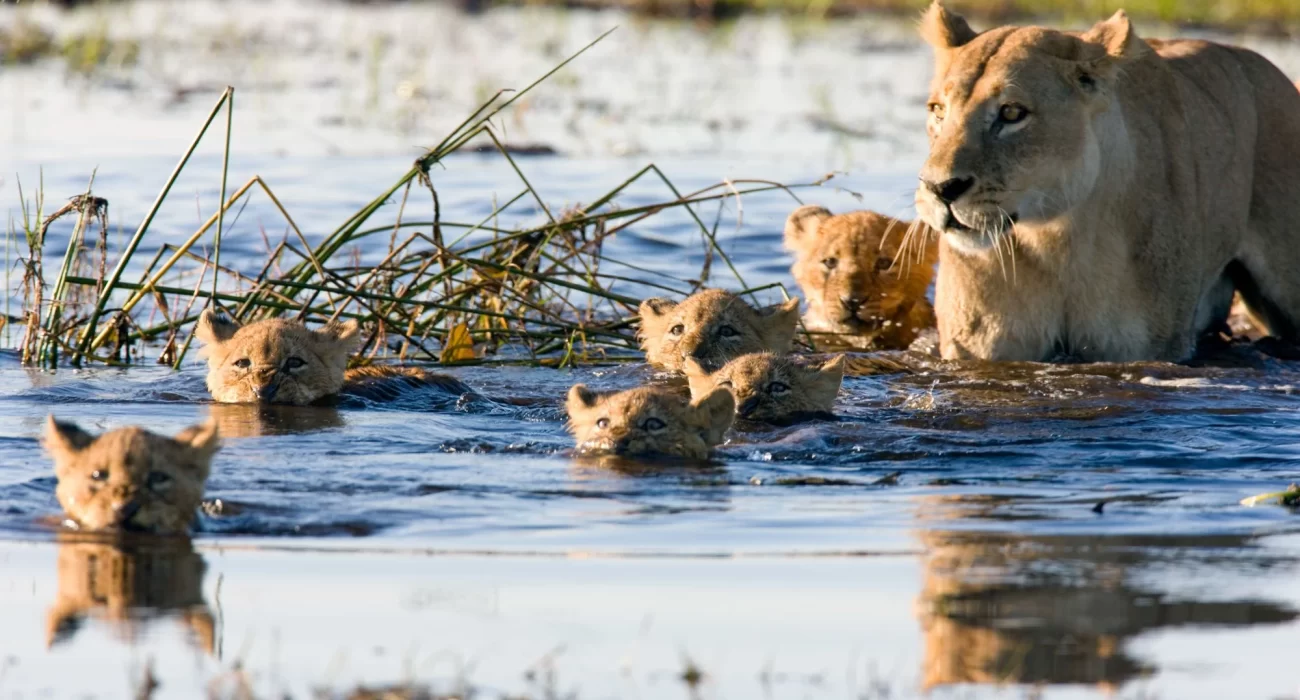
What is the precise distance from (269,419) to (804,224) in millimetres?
3708

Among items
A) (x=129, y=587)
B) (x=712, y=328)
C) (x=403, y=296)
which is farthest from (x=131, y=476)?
(x=712, y=328)

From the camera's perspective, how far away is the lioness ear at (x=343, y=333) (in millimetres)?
8701

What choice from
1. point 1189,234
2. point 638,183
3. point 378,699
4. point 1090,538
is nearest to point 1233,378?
point 1189,234

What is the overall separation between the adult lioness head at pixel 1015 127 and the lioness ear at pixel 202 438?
320 centimetres

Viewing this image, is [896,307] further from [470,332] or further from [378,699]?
[378,699]

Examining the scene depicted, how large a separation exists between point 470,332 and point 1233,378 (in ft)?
11.9

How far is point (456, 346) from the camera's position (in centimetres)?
971

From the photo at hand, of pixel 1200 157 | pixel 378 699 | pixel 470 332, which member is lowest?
pixel 378 699


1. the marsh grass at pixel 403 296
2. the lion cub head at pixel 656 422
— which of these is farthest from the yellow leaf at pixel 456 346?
the lion cub head at pixel 656 422

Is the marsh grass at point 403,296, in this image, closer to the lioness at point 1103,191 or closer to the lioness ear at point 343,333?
the lioness ear at point 343,333

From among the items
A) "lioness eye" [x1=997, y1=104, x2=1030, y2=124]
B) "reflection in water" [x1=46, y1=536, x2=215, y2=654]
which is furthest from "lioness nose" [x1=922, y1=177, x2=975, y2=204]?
"reflection in water" [x1=46, y1=536, x2=215, y2=654]

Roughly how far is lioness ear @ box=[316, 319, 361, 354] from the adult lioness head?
2.51 m

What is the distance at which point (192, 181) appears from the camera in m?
15.9

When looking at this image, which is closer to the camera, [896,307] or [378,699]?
[378,699]
